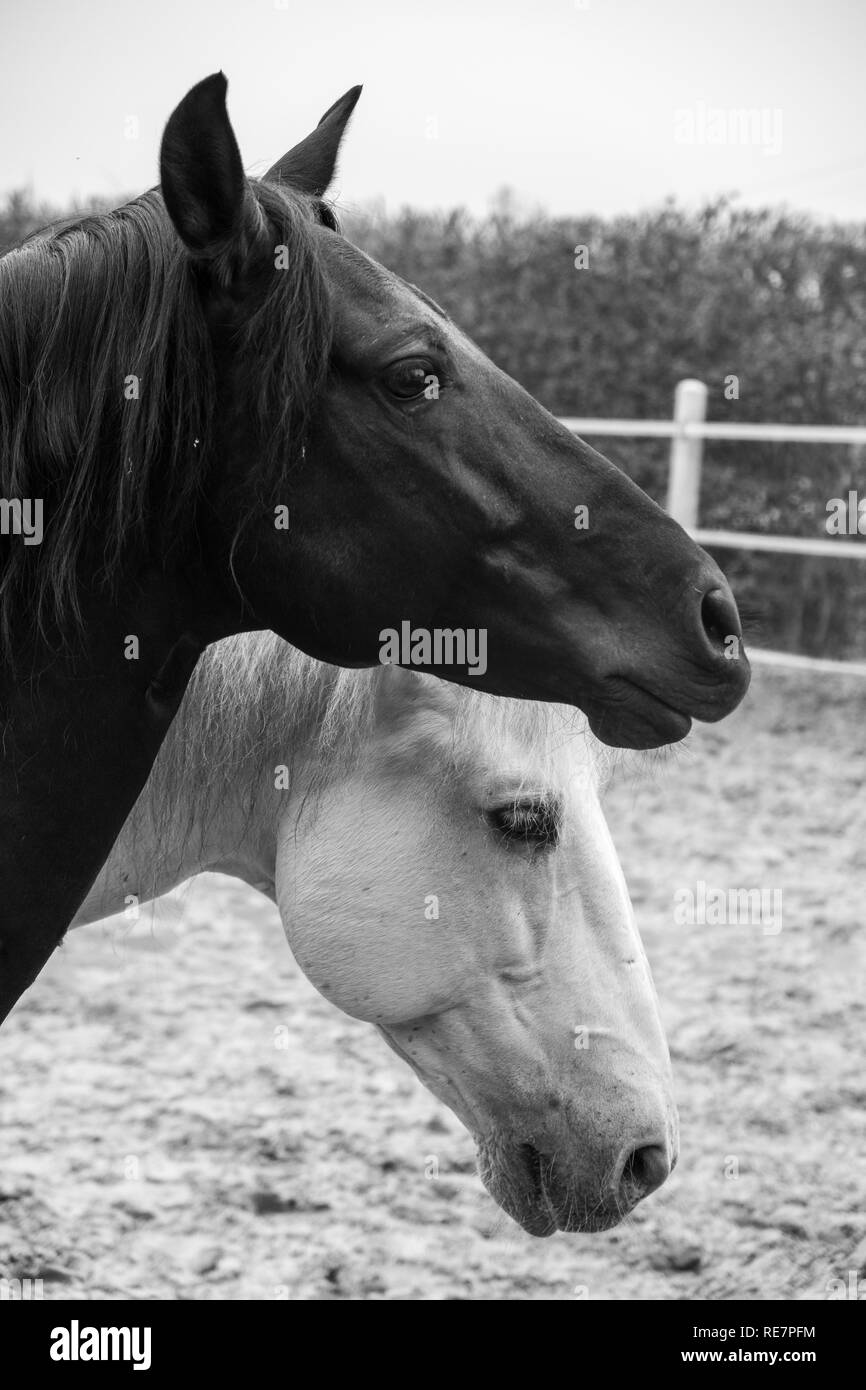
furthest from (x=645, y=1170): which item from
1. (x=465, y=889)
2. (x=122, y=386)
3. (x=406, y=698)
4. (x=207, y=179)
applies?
(x=207, y=179)

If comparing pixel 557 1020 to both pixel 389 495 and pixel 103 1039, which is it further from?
pixel 103 1039

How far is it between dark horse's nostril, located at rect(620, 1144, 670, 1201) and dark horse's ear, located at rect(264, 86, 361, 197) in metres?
1.66

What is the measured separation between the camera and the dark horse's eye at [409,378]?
152 cm

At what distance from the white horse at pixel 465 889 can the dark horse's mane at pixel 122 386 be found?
75cm

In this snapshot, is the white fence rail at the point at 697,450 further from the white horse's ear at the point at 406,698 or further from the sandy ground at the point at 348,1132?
the white horse's ear at the point at 406,698

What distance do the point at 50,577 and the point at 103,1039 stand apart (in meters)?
3.34

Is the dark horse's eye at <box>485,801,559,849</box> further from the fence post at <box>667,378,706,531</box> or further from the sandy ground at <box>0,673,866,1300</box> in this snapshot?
the fence post at <box>667,378,706,531</box>

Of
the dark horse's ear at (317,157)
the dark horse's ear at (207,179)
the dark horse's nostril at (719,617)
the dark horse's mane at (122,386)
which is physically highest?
the dark horse's ear at (317,157)

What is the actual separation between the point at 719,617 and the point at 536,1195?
128cm

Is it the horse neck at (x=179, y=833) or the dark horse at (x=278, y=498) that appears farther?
the horse neck at (x=179, y=833)

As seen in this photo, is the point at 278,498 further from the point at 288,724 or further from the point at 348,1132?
the point at 348,1132

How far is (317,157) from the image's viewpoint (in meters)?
1.90

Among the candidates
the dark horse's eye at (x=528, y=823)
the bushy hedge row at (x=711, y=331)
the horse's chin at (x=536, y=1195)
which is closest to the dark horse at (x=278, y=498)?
the dark horse's eye at (x=528, y=823)
